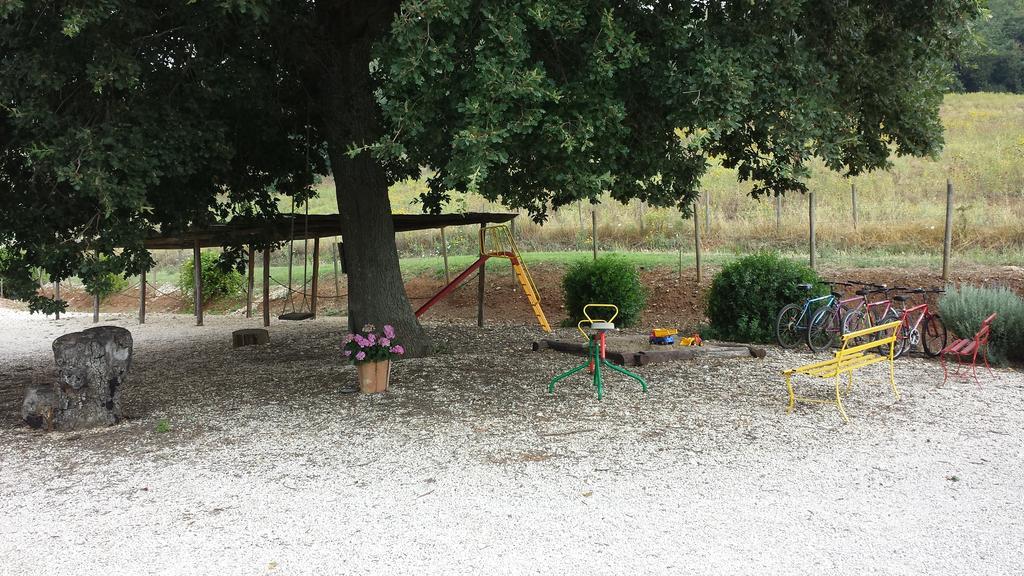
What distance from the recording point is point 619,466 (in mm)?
5484

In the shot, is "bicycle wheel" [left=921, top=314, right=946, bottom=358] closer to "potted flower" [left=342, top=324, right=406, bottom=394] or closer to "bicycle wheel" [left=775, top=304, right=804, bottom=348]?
"bicycle wheel" [left=775, top=304, right=804, bottom=348]

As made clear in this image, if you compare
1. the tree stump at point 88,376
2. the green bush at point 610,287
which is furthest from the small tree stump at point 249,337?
the tree stump at point 88,376

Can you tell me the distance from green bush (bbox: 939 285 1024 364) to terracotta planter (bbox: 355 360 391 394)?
7.01 meters

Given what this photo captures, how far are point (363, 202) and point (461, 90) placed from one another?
389 centimetres

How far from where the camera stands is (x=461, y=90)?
604 centimetres

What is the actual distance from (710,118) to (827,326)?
209 inches

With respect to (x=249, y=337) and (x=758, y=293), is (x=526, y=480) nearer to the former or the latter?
(x=758, y=293)

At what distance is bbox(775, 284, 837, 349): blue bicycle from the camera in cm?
1052

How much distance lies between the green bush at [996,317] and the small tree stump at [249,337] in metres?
9.62

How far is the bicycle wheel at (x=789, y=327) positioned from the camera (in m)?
10.6

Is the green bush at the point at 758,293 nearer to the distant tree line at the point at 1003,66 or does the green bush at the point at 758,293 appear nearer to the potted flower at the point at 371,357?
the potted flower at the point at 371,357

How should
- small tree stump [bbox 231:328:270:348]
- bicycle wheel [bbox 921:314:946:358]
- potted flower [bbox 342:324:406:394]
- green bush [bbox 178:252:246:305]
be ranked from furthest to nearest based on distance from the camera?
1. green bush [bbox 178:252:246:305]
2. small tree stump [bbox 231:328:270:348]
3. bicycle wheel [bbox 921:314:946:358]
4. potted flower [bbox 342:324:406:394]

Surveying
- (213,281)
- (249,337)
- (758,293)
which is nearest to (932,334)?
(758,293)

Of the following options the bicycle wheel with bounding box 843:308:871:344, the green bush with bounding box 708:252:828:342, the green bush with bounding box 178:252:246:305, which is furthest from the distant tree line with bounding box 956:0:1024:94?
the bicycle wheel with bounding box 843:308:871:344
